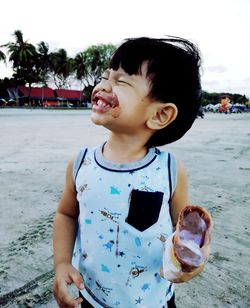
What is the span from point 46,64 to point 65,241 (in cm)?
5605

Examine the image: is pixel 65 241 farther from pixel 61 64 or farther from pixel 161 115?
pixel 61 64

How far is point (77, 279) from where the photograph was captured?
3.58ft

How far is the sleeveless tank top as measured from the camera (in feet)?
3.59

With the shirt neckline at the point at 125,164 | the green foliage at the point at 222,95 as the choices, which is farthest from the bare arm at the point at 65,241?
the green foliage at the point at 222,95

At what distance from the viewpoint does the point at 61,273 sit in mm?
1142

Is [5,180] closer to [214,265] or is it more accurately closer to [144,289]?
[214,265]

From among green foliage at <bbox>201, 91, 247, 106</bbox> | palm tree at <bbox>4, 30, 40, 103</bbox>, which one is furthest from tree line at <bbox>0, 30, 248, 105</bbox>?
green foliage at <bbox>201, 91, 247, 106</bbox>

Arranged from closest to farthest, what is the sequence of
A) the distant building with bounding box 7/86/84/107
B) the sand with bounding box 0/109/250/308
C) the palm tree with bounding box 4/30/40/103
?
the sand with bounding box 0/109/250/308
the palm tree with bounding box 4/30/40/103
the distant building with bounding box 7/86/84/107

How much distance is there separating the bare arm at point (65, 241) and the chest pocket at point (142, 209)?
24cm

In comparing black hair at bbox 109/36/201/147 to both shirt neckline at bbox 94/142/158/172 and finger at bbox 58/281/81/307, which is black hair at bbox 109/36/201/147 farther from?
finger at bbox 58/281/81/307

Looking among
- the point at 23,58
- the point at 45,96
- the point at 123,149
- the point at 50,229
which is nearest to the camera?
the point at 123,149

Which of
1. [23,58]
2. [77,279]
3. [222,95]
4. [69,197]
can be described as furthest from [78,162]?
[222,95]

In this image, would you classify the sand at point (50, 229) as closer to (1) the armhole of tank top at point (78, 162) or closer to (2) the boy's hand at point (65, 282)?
(2) the boy's hand at point (65, 282)

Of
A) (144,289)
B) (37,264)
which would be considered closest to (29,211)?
(37,264)
